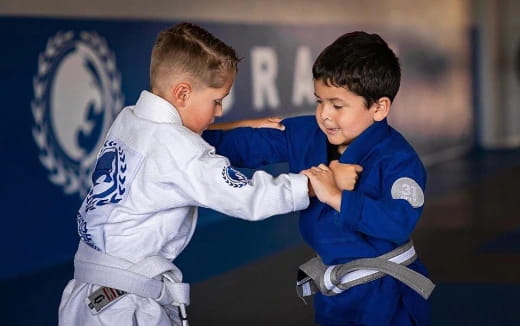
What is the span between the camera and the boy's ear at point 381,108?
2.44 metres

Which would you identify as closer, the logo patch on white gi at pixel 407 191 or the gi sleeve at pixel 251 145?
the logo patch on white gi at pixel 407 191

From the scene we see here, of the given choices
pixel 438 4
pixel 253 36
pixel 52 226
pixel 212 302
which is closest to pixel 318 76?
pixel 212 302

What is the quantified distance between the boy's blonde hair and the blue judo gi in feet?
1.22

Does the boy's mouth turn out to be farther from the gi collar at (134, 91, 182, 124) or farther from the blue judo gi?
the gi collar at (134, 91, 182, 124)

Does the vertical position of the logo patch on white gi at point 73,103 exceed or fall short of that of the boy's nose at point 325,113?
it falls short

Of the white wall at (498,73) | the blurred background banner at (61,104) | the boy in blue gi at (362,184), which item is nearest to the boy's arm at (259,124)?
→ the boy in blue gi at (362,184)

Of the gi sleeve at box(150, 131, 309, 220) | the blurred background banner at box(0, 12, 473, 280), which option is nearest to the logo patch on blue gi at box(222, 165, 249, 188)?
the gi sleeve at box(150, 131, 309, 220)

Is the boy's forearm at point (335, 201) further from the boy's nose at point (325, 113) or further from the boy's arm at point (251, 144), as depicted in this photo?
the boy's arm at point (251, 144)

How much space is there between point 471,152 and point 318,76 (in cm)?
1134

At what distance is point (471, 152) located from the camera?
13352 mm

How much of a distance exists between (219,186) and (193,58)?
0.36 meters

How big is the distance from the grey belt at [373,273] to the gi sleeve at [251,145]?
414 mm

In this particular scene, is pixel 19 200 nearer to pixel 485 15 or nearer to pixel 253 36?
pixel 253 36

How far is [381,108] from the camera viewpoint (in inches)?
96.8
